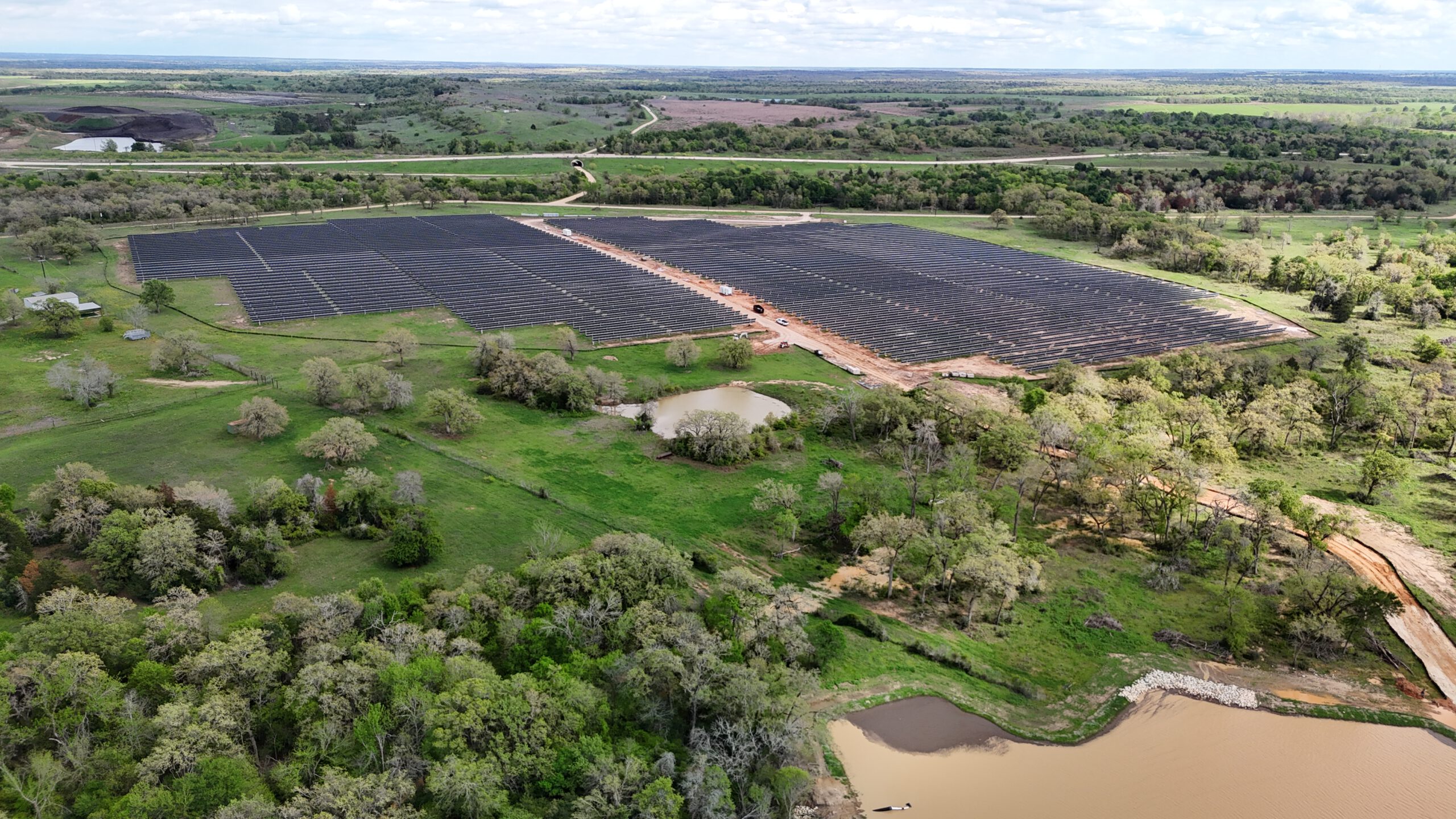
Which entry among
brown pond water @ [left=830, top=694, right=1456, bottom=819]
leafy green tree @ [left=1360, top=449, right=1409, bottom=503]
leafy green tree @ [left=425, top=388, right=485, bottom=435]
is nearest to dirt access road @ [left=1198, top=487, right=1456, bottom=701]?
leafy green tree @ [left=1360, top=449, right=1409, bottom=503]

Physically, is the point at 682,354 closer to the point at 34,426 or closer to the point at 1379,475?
the point at 34,426

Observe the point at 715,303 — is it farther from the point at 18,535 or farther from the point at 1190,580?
the point at 18,535

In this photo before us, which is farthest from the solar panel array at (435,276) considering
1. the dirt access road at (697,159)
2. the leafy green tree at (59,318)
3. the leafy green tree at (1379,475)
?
the dirt access road at (697,159)

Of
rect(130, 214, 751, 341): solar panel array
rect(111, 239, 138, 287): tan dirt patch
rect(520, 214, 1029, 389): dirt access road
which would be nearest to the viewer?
rect(520, 214, 1029, 389): dirt access road

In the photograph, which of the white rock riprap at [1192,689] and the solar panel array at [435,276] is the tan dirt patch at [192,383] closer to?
the solar panel array at [435,276]

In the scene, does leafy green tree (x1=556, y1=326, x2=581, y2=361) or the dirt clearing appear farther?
leafy green tree (x1=556, y1=326, x2=581, y2=361)

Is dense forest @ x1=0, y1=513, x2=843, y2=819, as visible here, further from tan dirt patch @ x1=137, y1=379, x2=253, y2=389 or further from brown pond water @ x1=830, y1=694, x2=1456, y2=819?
tan dirt patch @ x1=137, y1=379, x2=253, y2=389
